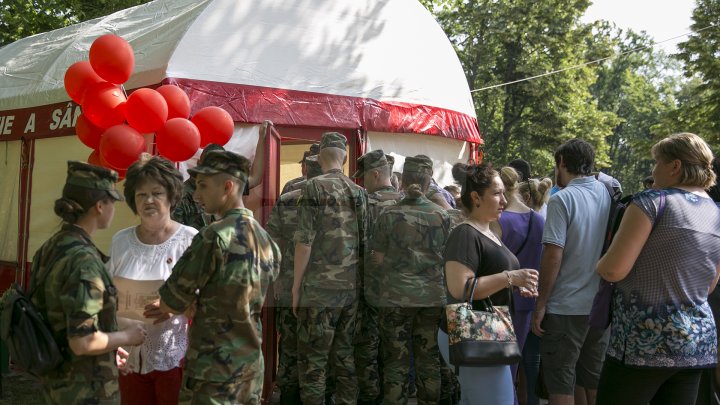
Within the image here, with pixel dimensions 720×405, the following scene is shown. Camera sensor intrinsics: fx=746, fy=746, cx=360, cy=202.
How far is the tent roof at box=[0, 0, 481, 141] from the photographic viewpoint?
7.66m

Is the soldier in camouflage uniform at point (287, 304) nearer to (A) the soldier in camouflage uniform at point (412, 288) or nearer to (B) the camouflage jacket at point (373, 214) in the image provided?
(B) the camouflage jacket at point (373, 214)

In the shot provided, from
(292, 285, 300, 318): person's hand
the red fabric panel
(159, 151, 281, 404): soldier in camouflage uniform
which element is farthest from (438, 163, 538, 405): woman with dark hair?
the red fabric panel

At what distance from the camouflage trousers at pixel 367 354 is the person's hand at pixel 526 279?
2.16m

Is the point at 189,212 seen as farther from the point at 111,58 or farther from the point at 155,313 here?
the point at 155,313

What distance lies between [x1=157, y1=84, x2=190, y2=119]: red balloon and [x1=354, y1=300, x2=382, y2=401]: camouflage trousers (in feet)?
6.85

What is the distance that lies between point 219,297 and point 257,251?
0.25 m

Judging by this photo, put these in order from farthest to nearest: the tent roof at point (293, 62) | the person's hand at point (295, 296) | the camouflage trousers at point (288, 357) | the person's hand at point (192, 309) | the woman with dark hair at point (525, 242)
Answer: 1. the tent roof at point (293, 62)
2. the camouflage trousers at point (288, 357)
3. the person's hand at point (295, 296)
4. the woman with dark hair at point (525, 242)
5. the person's hand at point (192, 309)

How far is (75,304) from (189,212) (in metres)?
2.68

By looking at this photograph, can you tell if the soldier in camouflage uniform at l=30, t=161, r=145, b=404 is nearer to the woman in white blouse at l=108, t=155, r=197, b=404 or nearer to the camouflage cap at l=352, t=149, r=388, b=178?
the woman in white blouse at l=108, t=155, r=197, b=404

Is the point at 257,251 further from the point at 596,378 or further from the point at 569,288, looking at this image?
the point at 596,378

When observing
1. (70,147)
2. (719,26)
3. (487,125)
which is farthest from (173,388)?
(487,125)

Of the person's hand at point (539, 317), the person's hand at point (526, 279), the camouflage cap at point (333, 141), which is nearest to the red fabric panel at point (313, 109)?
the camouflage cap at point (333, 141)

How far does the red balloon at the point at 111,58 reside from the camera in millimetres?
5652

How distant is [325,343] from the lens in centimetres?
532
